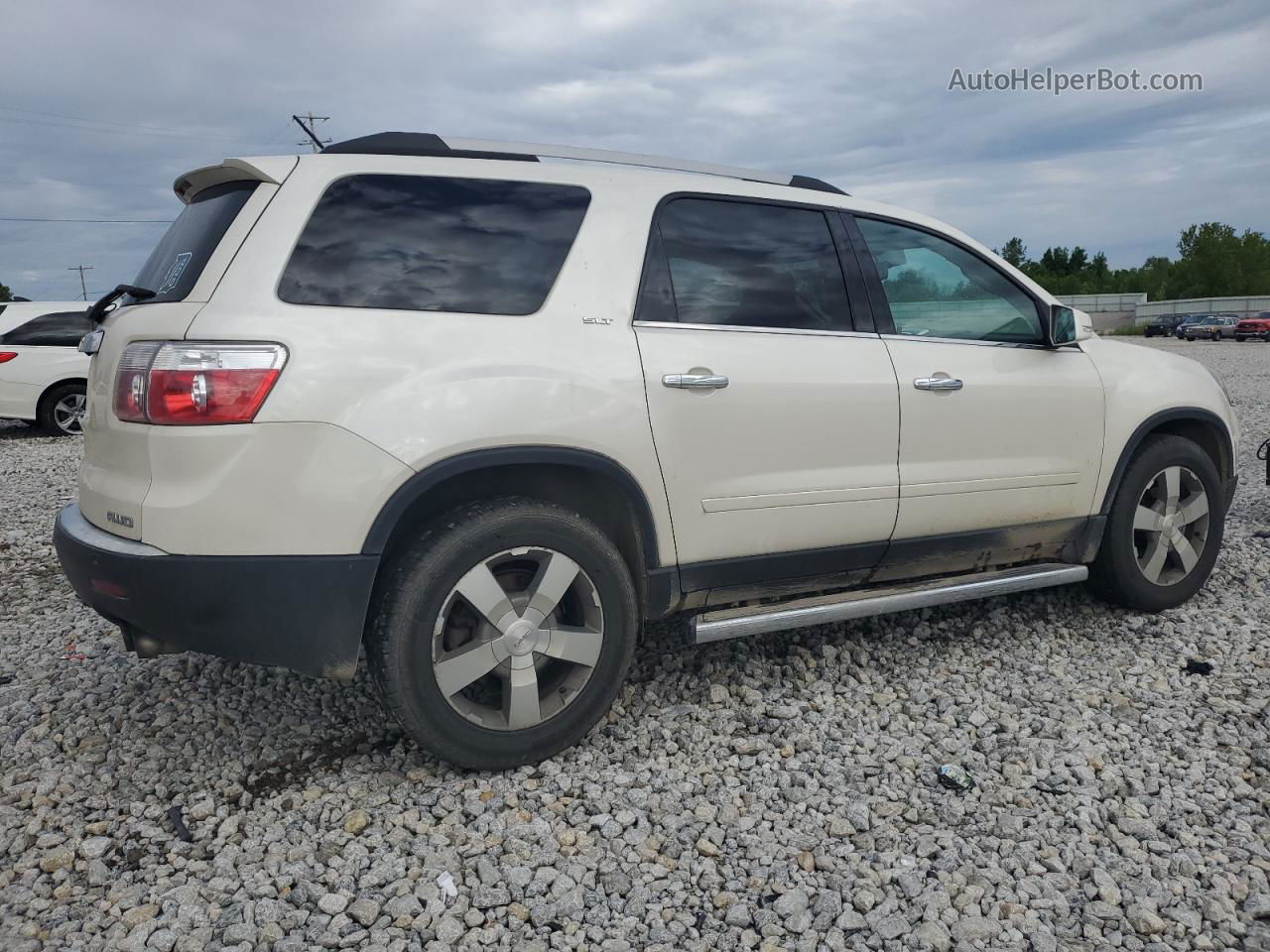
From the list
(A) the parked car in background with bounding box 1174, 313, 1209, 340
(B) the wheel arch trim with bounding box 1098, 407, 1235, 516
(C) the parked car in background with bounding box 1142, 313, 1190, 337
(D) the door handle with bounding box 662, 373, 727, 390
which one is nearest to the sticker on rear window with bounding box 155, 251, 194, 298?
(D) the door handle with bounding box 662, 373, 727, 390

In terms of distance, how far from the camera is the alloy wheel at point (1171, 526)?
4.53 metres

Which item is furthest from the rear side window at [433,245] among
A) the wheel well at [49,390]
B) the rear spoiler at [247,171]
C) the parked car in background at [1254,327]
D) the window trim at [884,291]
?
the parked car in background at [1254,327]

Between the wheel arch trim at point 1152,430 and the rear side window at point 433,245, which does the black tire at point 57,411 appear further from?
the wheel arch trim at point 1152,430

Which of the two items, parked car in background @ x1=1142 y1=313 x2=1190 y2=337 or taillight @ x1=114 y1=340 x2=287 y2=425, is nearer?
taillight @ x1=114 y1=340 x2=287 y2=425

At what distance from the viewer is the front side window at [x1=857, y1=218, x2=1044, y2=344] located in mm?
3963

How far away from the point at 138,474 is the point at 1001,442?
3116 millimetres

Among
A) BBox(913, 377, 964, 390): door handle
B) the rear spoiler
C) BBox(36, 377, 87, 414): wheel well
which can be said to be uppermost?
the rear spoiler

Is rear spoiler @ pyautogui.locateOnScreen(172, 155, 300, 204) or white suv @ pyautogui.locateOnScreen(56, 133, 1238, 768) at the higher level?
rear spoiler @ pyautogui.locateOnScreen(172, 155, 300, 204)

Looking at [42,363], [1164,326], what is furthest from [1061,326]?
[1164,326]

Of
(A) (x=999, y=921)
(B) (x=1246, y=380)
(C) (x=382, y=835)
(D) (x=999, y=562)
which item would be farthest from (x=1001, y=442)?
(B) (x=1246, y=380)

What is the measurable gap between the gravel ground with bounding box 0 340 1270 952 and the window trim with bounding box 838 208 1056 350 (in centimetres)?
132

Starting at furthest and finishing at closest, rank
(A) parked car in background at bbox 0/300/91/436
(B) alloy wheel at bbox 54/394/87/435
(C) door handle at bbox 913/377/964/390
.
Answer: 1. (B) alloy wheel at bbox 54/394/87/435
2. (A) parked car in background at bbox 0/300/91/436
3. (C) door handle at bbox 913/377/964/390

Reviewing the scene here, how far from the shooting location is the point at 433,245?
10.1ft

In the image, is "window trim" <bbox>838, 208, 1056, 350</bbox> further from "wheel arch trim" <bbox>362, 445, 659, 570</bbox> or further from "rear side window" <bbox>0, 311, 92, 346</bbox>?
"rear side window" <bbox>0, 311, 92, 346</bbox>
